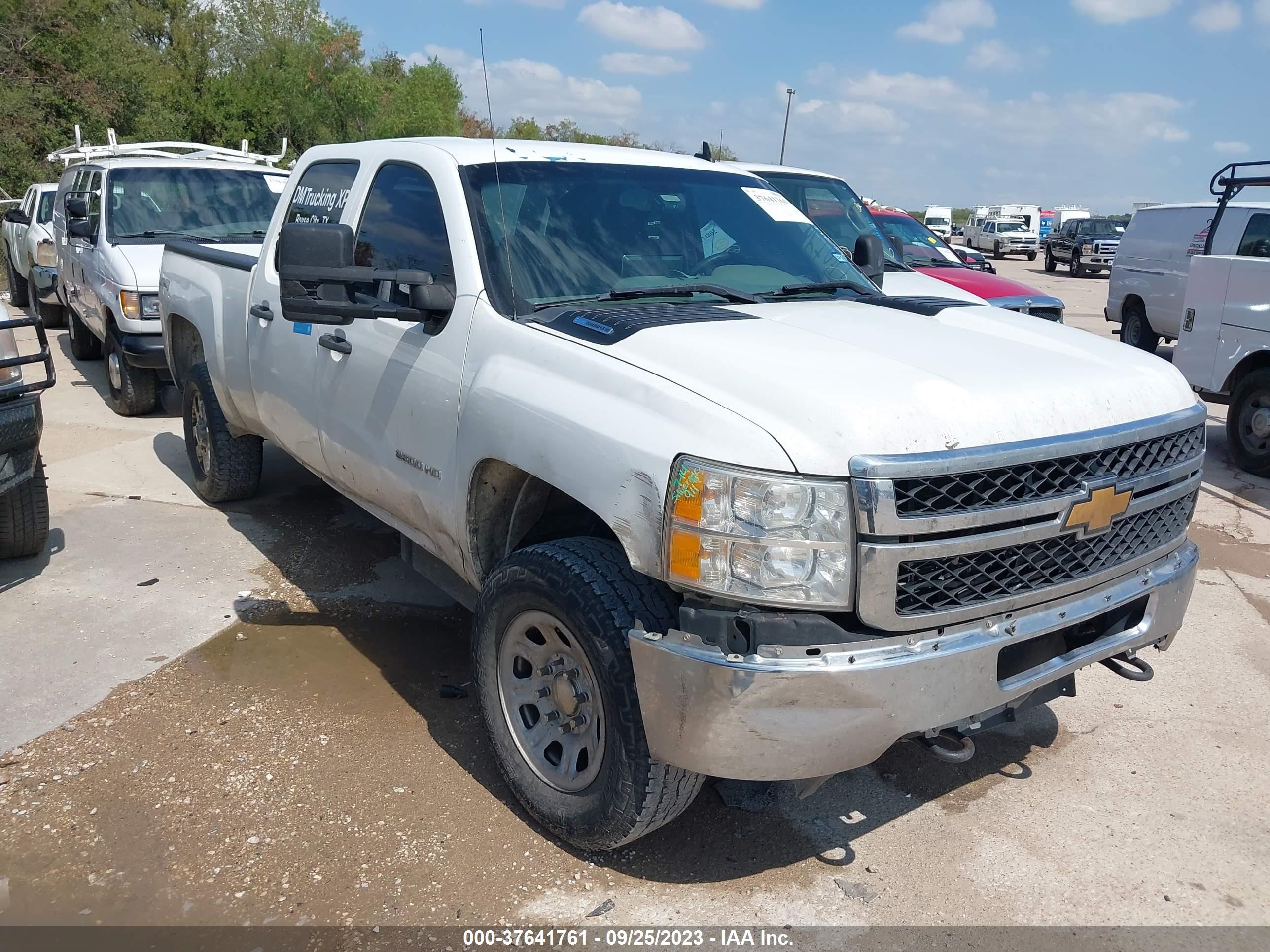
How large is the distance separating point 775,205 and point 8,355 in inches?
138

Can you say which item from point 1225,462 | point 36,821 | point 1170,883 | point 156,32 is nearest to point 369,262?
point 36,821

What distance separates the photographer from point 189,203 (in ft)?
29.2

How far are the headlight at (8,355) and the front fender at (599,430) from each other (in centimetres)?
265

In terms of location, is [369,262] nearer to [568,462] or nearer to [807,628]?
[568,462]

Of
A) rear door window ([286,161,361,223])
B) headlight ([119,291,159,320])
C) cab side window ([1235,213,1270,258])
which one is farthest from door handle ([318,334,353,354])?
cab side window ([1235,213,1270,258])

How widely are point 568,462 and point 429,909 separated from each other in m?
1.29

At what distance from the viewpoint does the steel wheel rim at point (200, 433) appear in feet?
19.7

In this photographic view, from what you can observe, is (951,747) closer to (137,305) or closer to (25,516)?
(25,516)

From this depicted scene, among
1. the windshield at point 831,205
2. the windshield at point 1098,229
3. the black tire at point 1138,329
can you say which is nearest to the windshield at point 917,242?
the windshield at point 831,205

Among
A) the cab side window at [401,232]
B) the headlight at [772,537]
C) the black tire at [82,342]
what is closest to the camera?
the headlight at [772,537]

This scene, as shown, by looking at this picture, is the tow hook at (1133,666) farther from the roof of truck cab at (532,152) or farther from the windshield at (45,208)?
the windshield at (45,208)

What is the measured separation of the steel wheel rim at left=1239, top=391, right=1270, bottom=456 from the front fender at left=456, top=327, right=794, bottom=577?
6.62m

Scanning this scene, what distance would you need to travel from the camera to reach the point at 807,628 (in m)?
2.42

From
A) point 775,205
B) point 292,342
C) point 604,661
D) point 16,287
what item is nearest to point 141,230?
point 292,342
